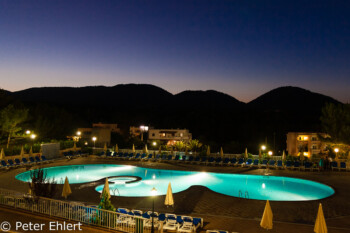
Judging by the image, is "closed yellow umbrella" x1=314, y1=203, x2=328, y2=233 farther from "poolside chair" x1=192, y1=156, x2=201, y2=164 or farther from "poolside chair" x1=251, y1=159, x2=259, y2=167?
"poolside chair" x1=192, y1=156, x2=201, y2=164

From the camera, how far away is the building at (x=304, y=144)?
38.8 metres

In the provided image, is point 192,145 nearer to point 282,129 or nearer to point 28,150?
point 28,150

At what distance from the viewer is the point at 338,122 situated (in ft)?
65.6

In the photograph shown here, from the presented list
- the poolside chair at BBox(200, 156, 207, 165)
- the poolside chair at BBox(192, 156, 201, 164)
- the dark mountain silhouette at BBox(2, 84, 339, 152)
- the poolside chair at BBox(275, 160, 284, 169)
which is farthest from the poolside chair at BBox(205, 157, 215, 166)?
the dark mountain silhouette at BBox(2, 84, 339, 152)

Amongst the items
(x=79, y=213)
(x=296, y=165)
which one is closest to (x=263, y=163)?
(x=296, y=165)

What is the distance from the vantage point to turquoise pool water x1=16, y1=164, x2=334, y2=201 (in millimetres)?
14334

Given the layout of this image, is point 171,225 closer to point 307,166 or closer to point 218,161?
point 218,161

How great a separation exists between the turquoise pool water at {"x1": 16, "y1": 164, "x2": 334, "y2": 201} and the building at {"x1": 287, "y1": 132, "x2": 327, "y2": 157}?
81.0ft

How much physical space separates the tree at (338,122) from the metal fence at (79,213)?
1628 centimetres

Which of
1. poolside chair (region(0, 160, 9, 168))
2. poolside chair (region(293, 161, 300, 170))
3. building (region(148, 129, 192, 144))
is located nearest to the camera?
poolside chair (region(0, 160, 9, 168))

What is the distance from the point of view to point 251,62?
145ft

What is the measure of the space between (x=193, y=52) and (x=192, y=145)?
63.1ft

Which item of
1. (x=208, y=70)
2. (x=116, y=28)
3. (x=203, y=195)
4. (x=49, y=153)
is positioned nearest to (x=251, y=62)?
(x=208, y=70)

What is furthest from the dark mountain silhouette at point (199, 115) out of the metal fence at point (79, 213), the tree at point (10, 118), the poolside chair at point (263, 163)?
the metal fence at point (79, 213)
